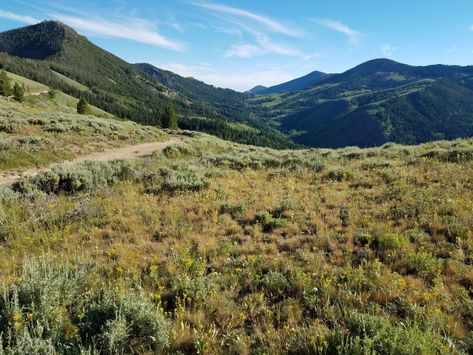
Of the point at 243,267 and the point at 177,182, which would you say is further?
the point at 177,182

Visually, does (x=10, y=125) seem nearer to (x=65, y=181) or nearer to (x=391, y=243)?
(x=65, y=181)

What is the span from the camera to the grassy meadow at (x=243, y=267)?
409 centimetres

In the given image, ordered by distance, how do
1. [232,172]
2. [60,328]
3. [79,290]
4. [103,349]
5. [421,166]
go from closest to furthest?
[103,349] < [60,328] < [79,290] < [421,166] < [232,172]

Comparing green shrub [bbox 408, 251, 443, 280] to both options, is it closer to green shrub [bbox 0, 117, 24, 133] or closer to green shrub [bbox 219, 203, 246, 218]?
green shrub [bbox 219, 203, 246, 218]

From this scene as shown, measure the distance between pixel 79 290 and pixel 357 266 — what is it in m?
4.73

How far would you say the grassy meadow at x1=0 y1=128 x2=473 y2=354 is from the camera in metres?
4.09

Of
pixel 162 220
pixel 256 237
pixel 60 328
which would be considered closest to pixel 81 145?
pixel 162 220

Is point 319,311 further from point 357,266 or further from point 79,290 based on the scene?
point 79,290

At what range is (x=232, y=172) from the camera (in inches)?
584

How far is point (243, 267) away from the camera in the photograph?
6.16 metres

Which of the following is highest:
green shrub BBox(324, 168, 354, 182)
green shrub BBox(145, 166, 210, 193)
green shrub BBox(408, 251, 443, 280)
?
green shrub BBox(324, 168, 354, 182)

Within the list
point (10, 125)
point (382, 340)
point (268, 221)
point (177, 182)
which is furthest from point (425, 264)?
point (10, 125)

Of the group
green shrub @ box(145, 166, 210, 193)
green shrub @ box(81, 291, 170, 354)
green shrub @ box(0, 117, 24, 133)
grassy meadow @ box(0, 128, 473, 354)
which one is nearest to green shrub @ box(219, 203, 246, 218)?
grassy meadow @ box(0, 128, 473, 354)

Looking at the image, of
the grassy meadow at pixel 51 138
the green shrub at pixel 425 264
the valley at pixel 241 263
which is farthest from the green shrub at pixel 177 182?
the grassy meadow at pixel 51 138
